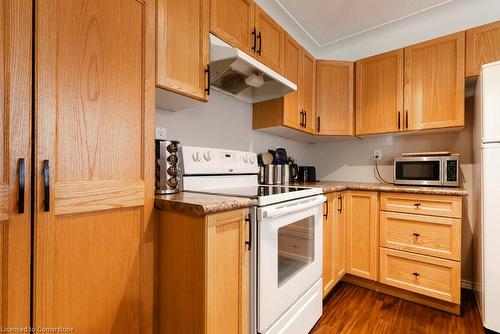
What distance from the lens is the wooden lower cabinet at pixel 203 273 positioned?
885mm

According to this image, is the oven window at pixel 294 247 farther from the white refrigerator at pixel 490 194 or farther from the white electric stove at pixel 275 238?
the white refrigerator at pixel 490 194

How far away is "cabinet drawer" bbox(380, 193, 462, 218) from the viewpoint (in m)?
1.76

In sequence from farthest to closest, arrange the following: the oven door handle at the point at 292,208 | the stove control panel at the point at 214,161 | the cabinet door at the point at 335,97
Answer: the cabinet door at the point at 335,97
the stove control panel at the point at 214,161
the oven door handle at the point at 292,208

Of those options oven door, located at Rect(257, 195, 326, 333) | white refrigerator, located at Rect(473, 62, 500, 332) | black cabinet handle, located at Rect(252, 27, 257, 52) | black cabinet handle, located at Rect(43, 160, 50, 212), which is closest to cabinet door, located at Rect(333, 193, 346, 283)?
oven door, located at Rect(257, 195, 326, 333)

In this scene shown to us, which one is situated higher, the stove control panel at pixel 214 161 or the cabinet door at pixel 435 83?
the cabinet door at pixel 435 83

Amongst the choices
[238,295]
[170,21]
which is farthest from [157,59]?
[238,295]

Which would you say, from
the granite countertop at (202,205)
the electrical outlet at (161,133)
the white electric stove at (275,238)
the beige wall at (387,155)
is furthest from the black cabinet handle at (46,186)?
the beige wall at (387,155)

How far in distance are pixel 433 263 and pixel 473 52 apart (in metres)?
1.70

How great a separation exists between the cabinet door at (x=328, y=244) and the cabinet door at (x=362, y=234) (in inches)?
12.2

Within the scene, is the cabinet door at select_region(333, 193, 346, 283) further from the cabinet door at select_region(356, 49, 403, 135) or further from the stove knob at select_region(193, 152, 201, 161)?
the stove knob at select_region(193, 152, 201, 161)

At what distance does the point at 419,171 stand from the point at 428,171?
66 millimetres

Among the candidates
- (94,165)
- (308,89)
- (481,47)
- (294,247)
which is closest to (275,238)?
(294,247)

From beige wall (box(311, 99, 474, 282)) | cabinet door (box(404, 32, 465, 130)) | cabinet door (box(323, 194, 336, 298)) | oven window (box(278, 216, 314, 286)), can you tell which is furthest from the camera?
beige wall (box(311, 99, 474, 282))

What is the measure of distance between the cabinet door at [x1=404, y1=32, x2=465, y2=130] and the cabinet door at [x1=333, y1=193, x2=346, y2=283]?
94 centimetres
